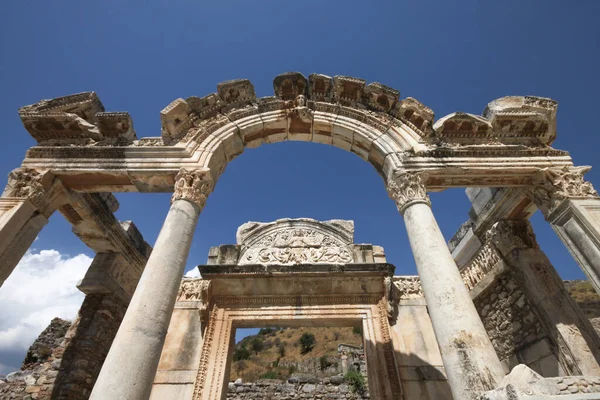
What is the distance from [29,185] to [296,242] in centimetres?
→ 590

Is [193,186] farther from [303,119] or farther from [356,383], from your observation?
[356,383]

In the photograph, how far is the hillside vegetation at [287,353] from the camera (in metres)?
29.5

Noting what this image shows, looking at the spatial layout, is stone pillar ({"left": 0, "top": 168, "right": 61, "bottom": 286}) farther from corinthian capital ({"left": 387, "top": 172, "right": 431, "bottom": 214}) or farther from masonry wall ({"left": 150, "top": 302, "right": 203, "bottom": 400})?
corinthian capital ({"left": 387, "top": 172, "right": 431, "bottom": 214})

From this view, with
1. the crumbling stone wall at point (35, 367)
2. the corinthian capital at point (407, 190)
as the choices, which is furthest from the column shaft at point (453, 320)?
the crumbling stone wall at point (35, 367)

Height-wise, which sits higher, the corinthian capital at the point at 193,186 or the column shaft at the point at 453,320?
the corinthian capital at the point at 193,186

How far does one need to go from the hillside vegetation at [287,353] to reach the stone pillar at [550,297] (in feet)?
73.1

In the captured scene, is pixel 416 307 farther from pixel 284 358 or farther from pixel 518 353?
pixel 284 358

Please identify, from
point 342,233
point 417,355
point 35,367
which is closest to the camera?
point 417,355

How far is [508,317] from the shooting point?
736 centimetres

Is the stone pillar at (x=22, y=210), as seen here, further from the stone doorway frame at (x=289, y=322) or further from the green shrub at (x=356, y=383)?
the green shrub at (x=356, y=383)

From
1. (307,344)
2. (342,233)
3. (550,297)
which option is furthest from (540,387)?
(307,344)

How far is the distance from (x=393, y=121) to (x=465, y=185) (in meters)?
2.09

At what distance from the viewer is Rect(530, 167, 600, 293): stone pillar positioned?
5.22 metres

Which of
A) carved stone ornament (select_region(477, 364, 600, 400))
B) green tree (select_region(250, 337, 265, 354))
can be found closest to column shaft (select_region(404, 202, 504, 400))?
carved stone ornament (select_region(477, 364, 600, 400))
